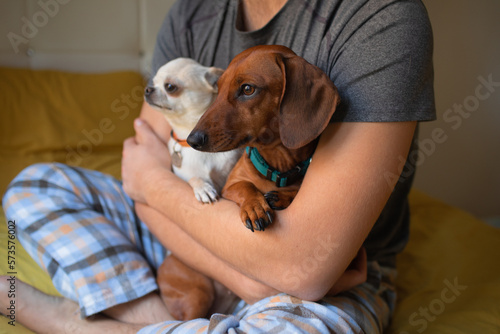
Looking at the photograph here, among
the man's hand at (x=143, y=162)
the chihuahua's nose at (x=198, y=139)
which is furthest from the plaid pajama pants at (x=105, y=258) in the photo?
the chihuahua's nose at (x=198, y=139)

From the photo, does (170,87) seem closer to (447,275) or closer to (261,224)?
(261,224)

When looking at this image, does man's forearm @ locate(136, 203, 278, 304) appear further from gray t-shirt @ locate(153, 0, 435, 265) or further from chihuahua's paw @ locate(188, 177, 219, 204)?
gray t-shirt @ locate(153, 0, 435, 265)

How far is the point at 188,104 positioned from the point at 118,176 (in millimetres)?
779

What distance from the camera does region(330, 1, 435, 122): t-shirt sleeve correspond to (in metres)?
0.90

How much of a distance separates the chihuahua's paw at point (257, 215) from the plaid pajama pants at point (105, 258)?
0.19m

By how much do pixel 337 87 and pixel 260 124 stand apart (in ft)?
0.63

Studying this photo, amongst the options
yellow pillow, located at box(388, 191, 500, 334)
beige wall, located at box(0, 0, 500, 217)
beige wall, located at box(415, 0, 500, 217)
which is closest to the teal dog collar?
yellow pillow, located at box(388, 191, 500, 334)

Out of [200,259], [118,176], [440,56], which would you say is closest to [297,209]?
[200,259]

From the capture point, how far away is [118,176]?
196 centimetres

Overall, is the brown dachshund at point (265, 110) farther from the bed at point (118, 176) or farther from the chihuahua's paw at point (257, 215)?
the bed at point (118, 176)

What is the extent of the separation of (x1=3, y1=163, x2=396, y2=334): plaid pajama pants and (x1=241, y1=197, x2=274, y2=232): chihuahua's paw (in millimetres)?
192

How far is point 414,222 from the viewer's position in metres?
2.05

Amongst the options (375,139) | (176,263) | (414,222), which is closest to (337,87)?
(375,139)

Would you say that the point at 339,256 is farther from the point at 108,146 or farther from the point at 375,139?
the point at 108,146
